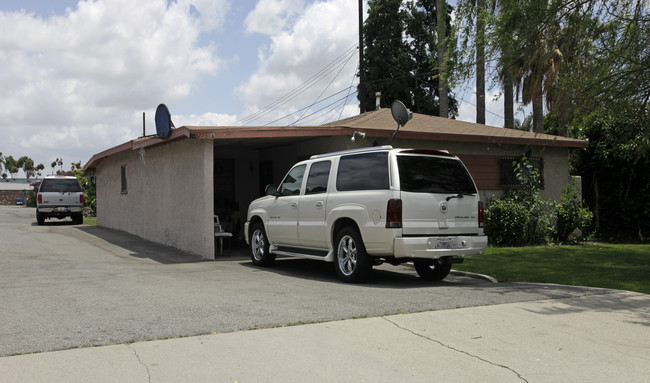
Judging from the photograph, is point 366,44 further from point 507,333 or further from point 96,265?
point 507,333

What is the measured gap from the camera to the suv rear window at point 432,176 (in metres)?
8.49

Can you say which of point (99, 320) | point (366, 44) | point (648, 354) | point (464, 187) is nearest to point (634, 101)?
point (464, 187)

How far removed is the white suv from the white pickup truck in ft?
55.1

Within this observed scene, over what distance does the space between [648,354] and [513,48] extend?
24.6 feet

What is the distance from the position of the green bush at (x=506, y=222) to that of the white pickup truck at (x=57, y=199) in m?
16.9

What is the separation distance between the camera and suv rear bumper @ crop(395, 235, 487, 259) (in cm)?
816

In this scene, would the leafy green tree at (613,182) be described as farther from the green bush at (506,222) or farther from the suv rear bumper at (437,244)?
the suv rear bumper at (437,244)

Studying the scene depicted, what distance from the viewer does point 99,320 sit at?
19.8 feet

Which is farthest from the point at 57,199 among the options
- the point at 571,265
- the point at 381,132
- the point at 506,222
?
the point at 571,265

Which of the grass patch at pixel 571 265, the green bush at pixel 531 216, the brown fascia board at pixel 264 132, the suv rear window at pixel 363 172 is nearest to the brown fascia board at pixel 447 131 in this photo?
the brown fascia board at pixel 264 132

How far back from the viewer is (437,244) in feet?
27.5

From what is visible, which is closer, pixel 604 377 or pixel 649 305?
pixel 604 377

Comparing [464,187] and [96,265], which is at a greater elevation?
[464,187]

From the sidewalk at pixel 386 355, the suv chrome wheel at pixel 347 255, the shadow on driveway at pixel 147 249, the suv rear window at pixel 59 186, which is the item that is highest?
the suv rear window at pixel 59 186
